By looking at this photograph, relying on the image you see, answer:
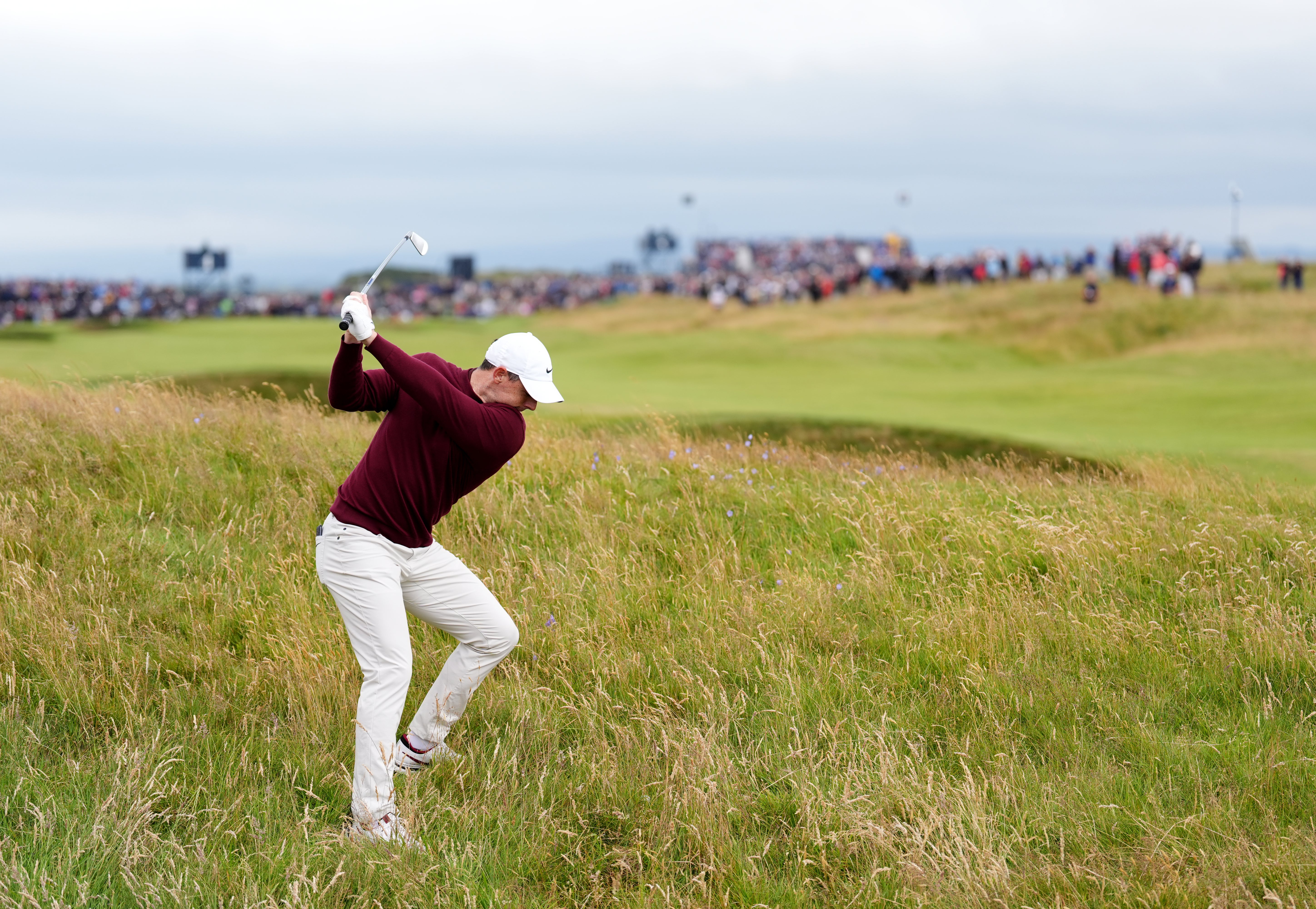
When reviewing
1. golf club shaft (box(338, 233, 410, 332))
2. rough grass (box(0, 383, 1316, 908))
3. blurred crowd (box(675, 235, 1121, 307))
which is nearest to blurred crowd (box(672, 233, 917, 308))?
blurred crowd (box(675, 235, 1121, 307))

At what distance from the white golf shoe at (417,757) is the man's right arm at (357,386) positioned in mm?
Answer: 1585

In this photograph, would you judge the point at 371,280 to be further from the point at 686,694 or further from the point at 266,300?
the point at 266,300

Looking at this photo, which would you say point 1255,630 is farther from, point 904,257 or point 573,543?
point 904,257

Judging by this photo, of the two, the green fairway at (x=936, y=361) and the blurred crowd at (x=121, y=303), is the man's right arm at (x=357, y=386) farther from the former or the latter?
the blurred crowd at (x=121, y=303)

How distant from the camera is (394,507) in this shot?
502 centimetres

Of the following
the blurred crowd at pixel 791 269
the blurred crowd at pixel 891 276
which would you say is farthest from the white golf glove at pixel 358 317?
the blurred crowd at pixel 791 269

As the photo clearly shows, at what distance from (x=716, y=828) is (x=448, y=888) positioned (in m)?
1.14

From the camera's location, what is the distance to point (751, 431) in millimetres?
16688

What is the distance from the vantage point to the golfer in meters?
4.92

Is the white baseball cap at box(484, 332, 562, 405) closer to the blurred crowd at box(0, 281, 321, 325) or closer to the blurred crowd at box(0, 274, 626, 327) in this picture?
the blurred crowd at box(0, 281, 321, 325)

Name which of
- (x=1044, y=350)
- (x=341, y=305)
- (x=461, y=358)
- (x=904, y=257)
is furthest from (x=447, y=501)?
(x=904, y=257)

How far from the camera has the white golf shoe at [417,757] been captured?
18.0 feet

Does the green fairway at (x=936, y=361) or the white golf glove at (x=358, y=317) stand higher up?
the white golf glove at (x=358, y=317)

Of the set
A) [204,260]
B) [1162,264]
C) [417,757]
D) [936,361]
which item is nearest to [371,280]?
[417,757]
